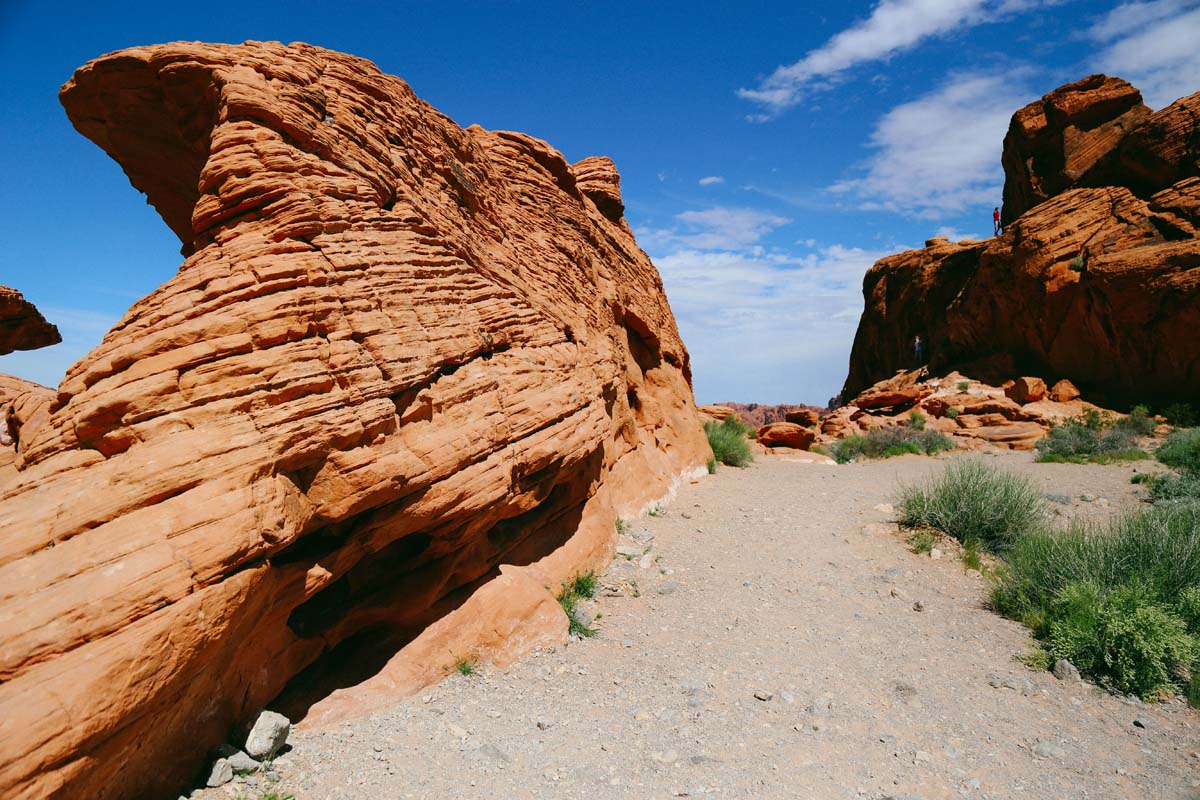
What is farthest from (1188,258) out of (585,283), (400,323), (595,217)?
(400,323)

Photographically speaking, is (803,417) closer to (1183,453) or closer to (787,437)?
(787,437)

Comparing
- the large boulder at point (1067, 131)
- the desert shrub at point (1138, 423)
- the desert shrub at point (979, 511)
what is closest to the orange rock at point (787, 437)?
the desert shrub at point (1138, 423)

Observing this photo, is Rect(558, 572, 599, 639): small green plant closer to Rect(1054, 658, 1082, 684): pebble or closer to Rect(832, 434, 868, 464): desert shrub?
Rect(1054, 658, 1082, 684): pebble

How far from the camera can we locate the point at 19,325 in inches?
622

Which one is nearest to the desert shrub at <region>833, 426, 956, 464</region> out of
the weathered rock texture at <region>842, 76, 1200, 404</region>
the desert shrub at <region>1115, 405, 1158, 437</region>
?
the desert shrub at <region>1115, 405, 1158, 437</region>

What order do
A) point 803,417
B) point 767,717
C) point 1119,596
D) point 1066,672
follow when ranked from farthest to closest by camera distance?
1. point 803,417
2. point 1119,596
3. point 1066,672
4. point 767,717

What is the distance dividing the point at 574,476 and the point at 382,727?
4209mm

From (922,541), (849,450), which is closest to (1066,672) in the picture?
(922,541)

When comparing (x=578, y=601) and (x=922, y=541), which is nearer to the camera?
(x=578, y=601)

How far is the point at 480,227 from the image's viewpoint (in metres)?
8.68

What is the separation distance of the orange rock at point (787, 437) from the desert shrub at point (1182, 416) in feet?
37.7

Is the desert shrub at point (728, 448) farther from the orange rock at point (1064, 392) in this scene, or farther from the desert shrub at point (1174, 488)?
the orange rock at point (1064, 392)

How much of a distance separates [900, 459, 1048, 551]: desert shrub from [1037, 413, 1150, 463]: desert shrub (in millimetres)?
7961

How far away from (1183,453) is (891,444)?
8053 mm
